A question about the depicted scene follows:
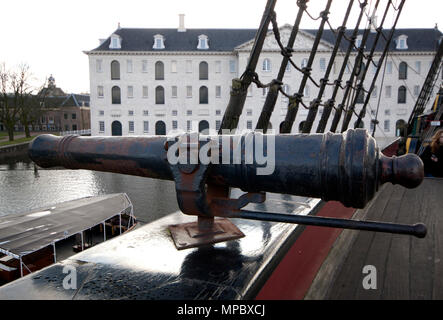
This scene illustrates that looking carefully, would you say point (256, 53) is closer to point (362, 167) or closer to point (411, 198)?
point (362, 167)

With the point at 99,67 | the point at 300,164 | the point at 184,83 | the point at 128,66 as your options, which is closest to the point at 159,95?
the point at 184,83

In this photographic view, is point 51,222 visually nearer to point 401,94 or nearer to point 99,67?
point 99,67

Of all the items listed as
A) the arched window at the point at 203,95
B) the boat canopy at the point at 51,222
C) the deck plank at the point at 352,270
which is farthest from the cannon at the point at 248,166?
the arched window at the point at 203,95

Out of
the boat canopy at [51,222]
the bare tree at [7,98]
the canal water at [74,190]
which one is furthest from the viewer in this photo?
the bare tree at [7,98]

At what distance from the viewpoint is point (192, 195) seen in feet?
4.25

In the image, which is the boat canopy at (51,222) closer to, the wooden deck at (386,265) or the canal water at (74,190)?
the canal water at (74,190)

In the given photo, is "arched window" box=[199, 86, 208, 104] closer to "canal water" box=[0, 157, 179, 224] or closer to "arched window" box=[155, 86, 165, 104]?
"arched window" box=[155, 86, 165, 104]

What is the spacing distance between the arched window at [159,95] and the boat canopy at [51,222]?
2980cm

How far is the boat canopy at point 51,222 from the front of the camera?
6.27m

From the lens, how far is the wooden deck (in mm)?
1556

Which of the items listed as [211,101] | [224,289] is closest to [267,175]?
[224,289]

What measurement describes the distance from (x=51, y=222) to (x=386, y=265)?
6.84 meters

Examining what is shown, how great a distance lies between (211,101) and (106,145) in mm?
36952

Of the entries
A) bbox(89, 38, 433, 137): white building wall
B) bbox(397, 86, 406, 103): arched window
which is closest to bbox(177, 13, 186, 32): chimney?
bbox(89, 38, 433, 137): white building wall
